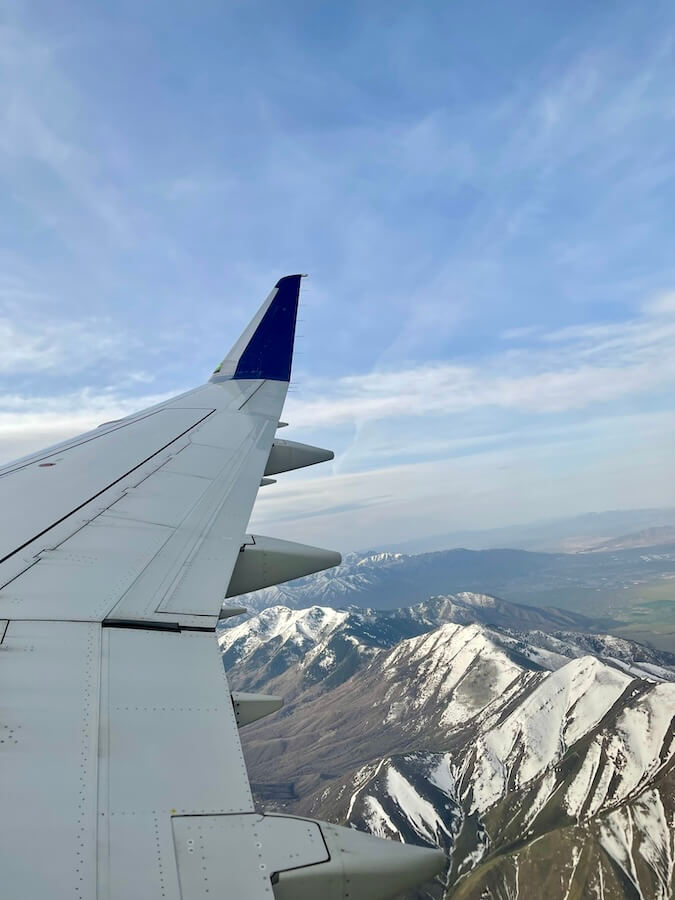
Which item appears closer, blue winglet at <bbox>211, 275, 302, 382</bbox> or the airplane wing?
the airplane wing

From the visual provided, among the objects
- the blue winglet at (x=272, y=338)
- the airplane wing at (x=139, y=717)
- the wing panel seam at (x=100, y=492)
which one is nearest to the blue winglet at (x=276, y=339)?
the blue winglet at (x=272, y=338)

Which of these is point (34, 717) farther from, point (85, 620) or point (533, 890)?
point (533, 890)

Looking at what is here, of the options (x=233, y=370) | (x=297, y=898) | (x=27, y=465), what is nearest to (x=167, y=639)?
(x=297, y=898)

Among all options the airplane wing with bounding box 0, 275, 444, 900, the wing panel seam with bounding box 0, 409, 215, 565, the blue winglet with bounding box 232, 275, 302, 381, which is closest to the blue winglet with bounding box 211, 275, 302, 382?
the blue winglet with bounding box 232, 275, 302, 381

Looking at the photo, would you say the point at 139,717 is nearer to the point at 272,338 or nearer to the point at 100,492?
the point at 100,492

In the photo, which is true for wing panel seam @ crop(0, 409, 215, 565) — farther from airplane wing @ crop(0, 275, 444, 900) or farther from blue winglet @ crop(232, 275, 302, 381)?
blue winglet @ crop(232, 275, 302, 381)

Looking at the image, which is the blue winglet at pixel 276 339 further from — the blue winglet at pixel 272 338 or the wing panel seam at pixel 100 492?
the wing panel seam at pixel 100 492

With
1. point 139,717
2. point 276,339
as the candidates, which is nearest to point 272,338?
point 276,339

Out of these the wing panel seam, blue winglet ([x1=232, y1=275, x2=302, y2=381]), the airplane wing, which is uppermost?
blue winglet ([x1=232, y1=275, x2=302, y2=381])
